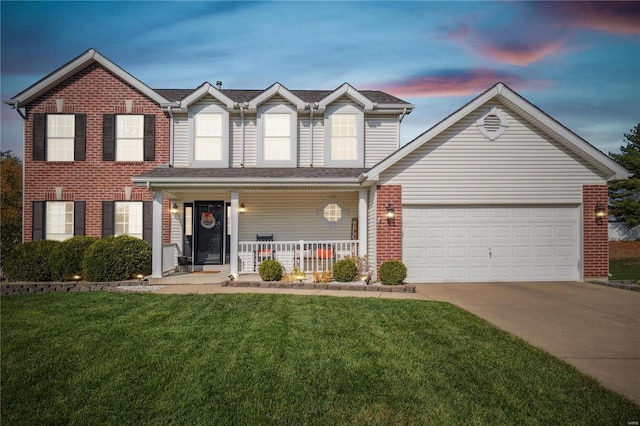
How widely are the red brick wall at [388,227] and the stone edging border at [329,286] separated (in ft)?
4.04

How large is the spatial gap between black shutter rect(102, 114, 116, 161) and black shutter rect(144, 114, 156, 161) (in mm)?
1122

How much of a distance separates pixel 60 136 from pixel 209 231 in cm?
620

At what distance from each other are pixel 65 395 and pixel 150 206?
10.1 m

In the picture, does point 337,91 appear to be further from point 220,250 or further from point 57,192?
point 57,192

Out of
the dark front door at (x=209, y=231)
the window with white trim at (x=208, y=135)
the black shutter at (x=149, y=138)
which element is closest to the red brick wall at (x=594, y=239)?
the dark front door at (x=209, y=231)

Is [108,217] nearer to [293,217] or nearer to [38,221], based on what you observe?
[38,221]

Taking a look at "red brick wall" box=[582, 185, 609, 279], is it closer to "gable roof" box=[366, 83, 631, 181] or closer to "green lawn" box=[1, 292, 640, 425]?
"gable roof" box=[366, 83, 631, 181]

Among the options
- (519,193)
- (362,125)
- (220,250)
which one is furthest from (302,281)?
(519,193)

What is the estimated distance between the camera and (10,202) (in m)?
24.0

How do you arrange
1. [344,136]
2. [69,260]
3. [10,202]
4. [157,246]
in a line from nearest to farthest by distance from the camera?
1. [69,260]
2. [157,246]
3. [344,136]
4. [10,202]

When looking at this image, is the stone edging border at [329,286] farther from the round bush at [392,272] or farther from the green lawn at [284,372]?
the green lawn at [284,372]

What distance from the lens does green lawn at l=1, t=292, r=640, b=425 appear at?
11.4 ft

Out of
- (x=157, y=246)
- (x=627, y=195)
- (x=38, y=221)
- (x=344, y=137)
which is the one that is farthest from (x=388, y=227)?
(x=627, y=195)

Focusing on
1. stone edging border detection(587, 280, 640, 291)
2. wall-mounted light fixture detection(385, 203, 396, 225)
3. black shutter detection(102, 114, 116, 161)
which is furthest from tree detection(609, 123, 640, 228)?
black shutter detection(102, 114, 116, 161)
